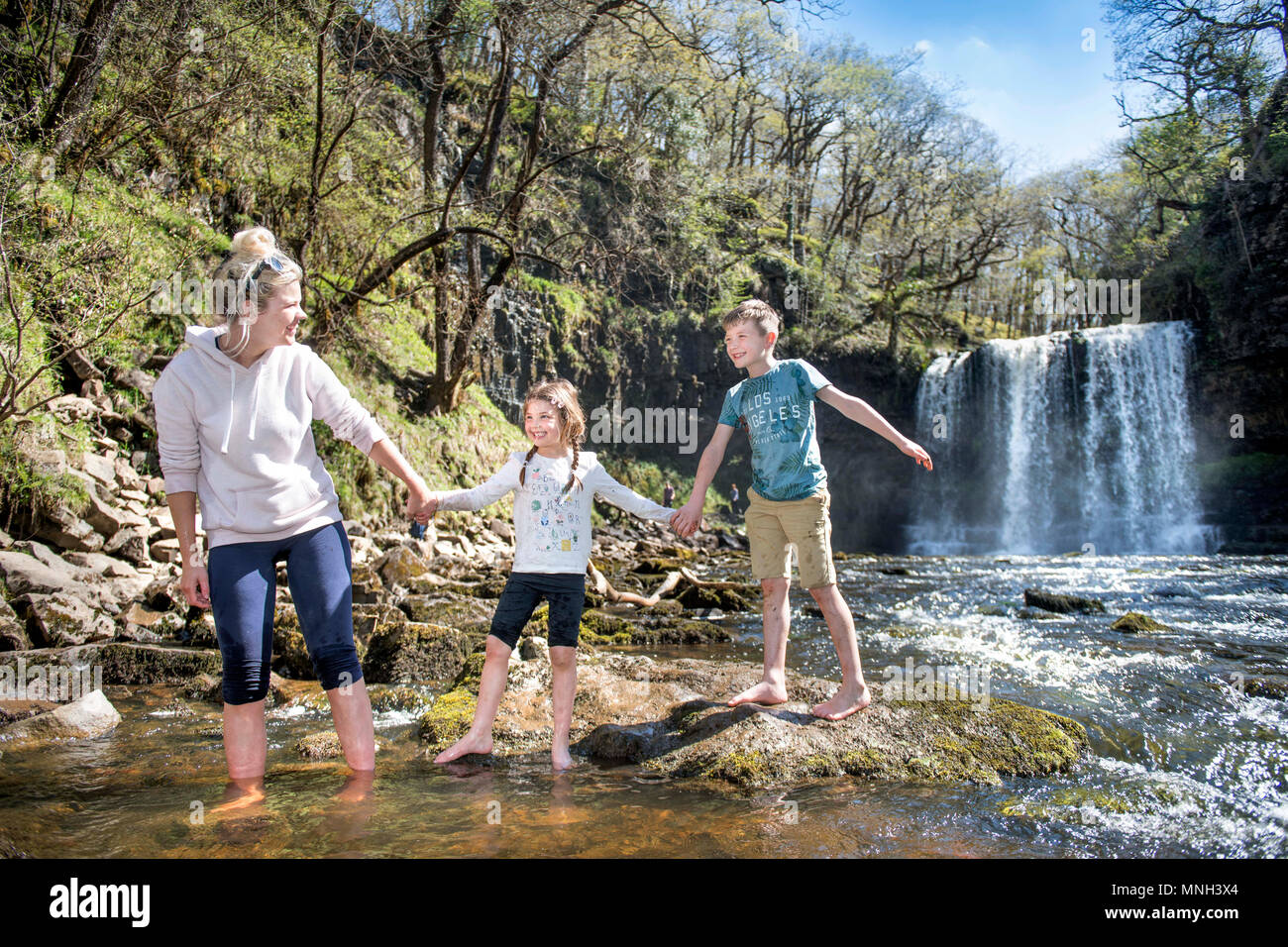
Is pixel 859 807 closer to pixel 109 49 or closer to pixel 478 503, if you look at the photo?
pixel 478 503

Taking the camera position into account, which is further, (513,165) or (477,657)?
(513,165)

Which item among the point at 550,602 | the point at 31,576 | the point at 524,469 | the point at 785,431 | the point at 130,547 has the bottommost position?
the point at 31,576

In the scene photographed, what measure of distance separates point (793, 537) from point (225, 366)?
262 cm

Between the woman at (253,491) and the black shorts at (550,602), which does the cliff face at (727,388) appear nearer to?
the black shorts at (550,602)

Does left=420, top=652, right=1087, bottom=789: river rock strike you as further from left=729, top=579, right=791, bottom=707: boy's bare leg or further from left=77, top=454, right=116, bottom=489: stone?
left=77, top=454, right=116, bottom=489: stone

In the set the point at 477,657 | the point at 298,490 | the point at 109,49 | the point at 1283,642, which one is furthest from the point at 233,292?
the point at 109,49

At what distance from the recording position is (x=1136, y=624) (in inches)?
310

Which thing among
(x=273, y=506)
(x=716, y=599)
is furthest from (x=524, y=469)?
(x=716, y=599)

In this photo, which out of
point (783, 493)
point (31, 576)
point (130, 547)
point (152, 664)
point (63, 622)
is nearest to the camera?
point (783, 493)

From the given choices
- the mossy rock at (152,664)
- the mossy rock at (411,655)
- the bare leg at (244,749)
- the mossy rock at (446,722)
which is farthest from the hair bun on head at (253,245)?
the mossy rock at (152,664)

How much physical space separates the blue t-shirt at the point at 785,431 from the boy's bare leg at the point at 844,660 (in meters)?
0.54

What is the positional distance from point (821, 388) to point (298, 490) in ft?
8.22

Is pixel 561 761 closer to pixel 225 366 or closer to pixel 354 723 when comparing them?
pixel 354 723

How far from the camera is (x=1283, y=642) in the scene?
723cm
